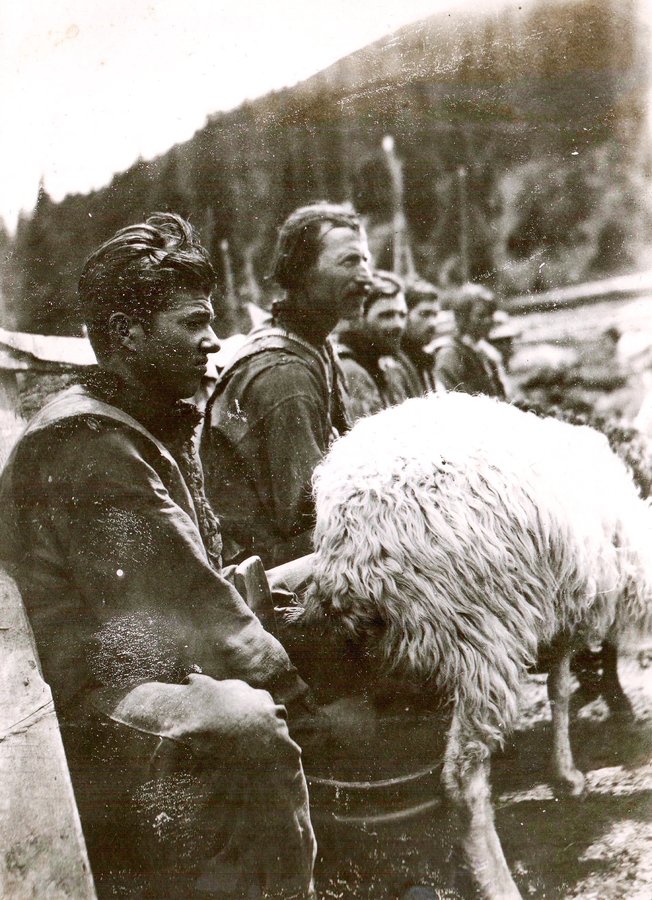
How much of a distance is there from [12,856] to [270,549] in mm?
1179

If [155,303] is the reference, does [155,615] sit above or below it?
below

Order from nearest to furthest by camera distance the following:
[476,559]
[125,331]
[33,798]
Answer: [476,559], [125,331], [33,798]

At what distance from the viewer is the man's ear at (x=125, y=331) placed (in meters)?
1.87

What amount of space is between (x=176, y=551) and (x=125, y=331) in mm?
628

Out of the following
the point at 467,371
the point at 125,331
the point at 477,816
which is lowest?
the point at 477,816

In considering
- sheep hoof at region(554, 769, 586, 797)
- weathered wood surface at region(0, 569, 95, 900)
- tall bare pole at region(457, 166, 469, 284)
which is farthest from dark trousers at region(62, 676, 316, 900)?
tall bare pole at region(457, 166, 469, 284)

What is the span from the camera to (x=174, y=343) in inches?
74.0

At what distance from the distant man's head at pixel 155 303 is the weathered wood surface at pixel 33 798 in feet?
2.49

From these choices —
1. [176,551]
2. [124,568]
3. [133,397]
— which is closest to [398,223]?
[133,397]

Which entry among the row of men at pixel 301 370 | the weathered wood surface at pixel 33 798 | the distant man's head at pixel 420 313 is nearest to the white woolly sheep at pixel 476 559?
the row of men at pixel 301 370

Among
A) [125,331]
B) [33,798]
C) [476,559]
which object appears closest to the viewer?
[476,559]

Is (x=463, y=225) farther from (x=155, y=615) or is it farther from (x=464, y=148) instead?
(x=155, y=615)

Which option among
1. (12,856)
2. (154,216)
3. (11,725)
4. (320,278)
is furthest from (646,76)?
(12,856)

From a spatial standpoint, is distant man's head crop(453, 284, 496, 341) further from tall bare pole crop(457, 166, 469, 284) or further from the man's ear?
the man's ear
